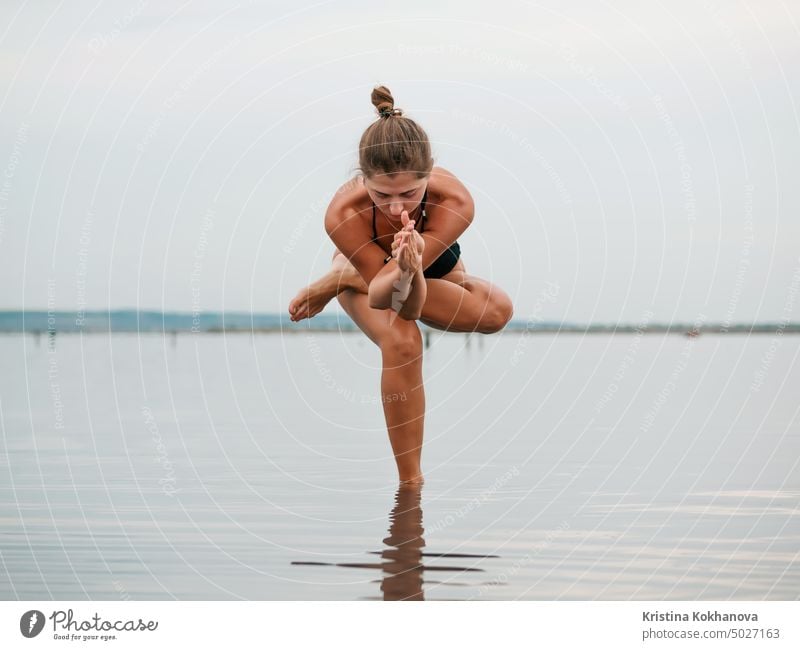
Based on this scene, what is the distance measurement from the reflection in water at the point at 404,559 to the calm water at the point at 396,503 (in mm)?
16

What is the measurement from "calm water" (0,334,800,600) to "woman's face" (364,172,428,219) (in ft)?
5.77

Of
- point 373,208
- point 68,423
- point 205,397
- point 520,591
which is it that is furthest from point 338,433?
point 520,591

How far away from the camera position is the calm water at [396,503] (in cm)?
595

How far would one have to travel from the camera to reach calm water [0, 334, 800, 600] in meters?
5.95

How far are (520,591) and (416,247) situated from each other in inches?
98.1

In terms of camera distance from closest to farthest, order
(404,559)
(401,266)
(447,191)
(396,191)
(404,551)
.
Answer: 1. (404,559)
2. (404,551)
3. (401,266)
4. (396,191)
5. (447,191)

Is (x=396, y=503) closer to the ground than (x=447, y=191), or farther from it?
closer to the ground

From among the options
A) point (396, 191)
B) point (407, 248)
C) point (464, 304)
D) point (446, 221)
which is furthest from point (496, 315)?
point (407, 248)

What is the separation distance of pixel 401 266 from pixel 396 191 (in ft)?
1.69

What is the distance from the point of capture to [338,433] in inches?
509

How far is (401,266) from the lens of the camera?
7.64m

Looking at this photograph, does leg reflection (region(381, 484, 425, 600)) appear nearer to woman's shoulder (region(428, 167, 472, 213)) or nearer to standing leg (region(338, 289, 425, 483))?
standing leg (region(338, 289, 425, 483))

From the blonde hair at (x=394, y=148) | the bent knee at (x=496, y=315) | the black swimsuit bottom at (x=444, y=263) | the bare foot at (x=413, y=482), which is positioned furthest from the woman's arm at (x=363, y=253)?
the bare foot at (x=413, y=482)

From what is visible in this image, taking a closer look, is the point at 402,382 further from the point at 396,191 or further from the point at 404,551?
the point at 404,551
